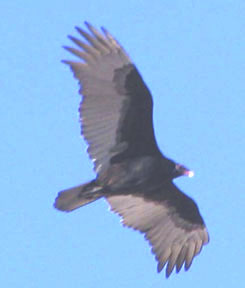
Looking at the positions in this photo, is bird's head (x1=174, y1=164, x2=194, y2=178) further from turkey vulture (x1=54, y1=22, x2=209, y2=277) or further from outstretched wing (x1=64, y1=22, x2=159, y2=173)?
outstretched wing (x1=64, y1=22, x2=159, y2=173)

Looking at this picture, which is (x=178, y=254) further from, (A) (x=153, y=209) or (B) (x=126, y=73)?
(B) (x=126, y=73)

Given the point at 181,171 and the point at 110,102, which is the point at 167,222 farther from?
the point at 110,102

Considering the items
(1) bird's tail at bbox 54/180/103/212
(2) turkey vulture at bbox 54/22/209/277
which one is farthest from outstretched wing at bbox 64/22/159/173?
(1) bird's tail at bbox 54/180/103/212

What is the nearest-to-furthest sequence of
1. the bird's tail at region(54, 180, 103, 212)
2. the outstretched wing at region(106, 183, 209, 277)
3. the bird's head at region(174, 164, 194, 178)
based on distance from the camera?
the bird's tail at region(54, 180, 103, 212)
the bird's head at region(174, 164, 194, 178)
the outstretched wing at region(106, 183, 209, 277)

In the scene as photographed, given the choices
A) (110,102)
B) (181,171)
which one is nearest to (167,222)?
(181,171)

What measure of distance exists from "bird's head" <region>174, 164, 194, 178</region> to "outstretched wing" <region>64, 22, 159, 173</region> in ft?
1.08

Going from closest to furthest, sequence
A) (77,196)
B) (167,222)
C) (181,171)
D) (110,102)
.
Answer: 1. (77,196)
2. (110,102)
3. (181,171)
4. (167,222)

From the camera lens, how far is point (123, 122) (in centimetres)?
1728

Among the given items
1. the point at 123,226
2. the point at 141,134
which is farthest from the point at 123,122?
the point at 123,226

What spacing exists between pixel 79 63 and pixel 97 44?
0.31 metres

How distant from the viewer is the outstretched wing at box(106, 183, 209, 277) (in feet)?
58.6

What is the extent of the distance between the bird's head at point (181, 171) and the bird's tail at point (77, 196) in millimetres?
989

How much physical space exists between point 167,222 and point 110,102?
6.53 ft

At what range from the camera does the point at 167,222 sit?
60.0ft
